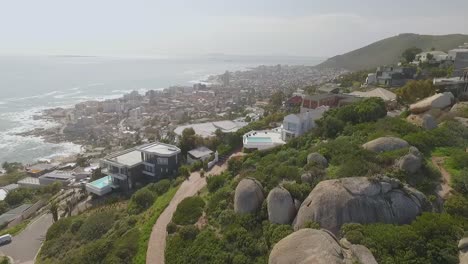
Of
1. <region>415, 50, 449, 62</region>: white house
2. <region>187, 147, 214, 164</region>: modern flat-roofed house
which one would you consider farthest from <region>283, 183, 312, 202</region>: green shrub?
<region>415, 50, 449, 62</region>: white house

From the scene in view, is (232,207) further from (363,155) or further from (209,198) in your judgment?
(363,155)

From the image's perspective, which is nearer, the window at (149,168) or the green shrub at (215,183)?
the green shrub at (215,183)

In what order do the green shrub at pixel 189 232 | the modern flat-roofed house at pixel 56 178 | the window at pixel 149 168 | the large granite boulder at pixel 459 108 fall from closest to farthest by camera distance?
the green shrub at pixel 189 232 < the large granite boulder at pixel 459 108 < the window at pixel 149 168 < the modern flat-roofed house at pixel 56 178

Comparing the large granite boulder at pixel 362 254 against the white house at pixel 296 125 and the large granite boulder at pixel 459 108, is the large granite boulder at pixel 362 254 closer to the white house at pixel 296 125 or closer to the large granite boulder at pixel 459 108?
the white house at pixel 296 125

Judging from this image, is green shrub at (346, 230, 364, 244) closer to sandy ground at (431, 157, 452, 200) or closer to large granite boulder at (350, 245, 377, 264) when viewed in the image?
large granite boulder at (350, 245, 377, 264)

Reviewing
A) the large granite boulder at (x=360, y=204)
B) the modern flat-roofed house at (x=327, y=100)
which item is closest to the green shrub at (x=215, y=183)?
the large granite boulder at (x=360, y=204)

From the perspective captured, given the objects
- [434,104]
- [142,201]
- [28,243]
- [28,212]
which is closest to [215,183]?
[142,201]

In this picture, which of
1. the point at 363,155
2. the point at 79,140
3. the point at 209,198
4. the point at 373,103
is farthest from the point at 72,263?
the point at 79,140

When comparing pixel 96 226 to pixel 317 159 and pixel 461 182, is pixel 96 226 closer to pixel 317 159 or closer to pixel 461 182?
pixel 317 159
